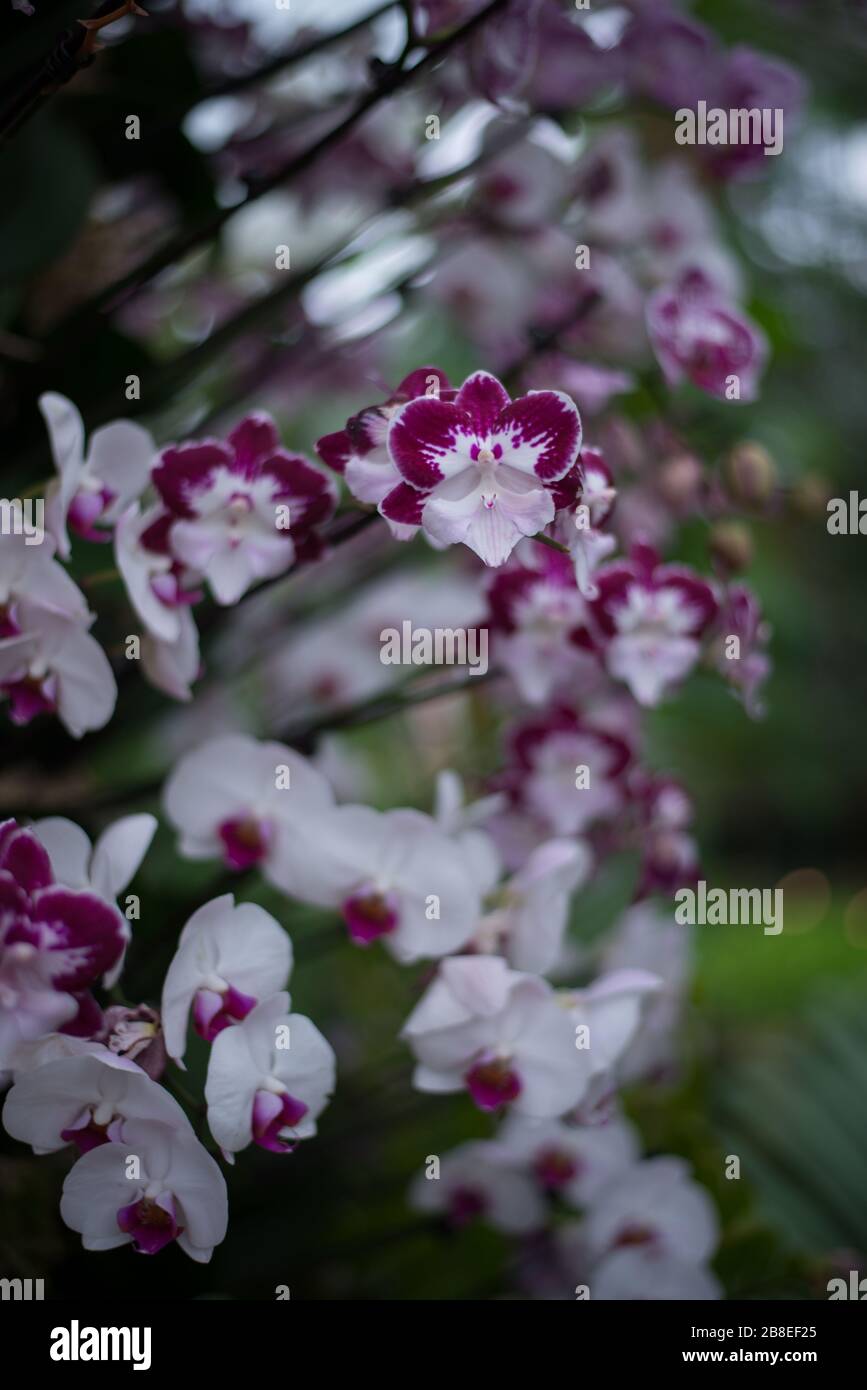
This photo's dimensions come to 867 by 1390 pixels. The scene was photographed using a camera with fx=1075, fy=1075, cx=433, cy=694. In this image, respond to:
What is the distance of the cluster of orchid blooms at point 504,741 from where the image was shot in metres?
0.24

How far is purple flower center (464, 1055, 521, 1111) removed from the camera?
0.29 m

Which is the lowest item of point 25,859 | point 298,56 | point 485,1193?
point 485,1193

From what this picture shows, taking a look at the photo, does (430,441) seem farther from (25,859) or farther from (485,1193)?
(485,1193)

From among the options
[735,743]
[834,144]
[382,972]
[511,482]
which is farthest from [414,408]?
[735,743]

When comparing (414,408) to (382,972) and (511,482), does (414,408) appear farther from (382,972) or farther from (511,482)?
(382,972)

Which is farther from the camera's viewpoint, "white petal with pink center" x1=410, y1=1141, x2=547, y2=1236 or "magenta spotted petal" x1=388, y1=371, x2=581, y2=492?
"white petal with pink center" x1=410, y1=1141, x2=547, y2=1236

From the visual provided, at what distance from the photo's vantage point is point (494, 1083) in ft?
0.97

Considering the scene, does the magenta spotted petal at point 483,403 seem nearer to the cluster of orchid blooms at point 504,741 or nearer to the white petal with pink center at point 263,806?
the cluster of orchid blooms at point 504,741

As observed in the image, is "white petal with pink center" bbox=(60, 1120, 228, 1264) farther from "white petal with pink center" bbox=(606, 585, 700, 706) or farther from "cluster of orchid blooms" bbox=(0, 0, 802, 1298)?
"white petal with pink center" bbox=(606, 585, 700, 706)

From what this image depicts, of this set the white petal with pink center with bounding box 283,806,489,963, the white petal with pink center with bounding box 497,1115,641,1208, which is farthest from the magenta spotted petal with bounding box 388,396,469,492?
the white petal with pink center with bounding box 497,1115,641,1208

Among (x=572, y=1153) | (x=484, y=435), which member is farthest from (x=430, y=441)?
(x=572, y=1153)

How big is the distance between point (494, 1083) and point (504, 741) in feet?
0.46

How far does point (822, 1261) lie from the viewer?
41 cm

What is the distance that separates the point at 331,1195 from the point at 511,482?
0.31 m
